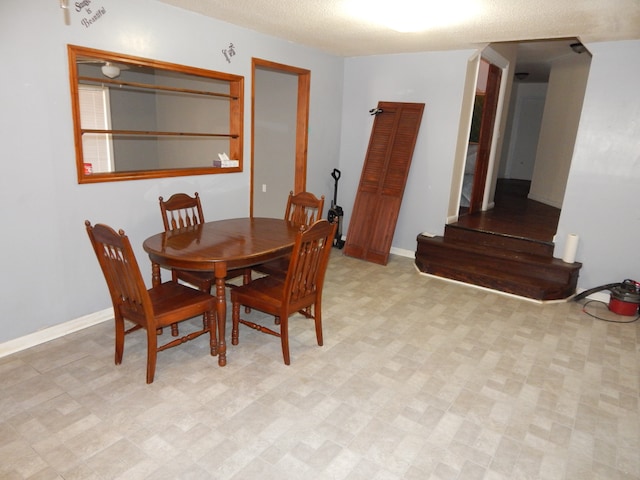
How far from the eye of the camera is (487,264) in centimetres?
436

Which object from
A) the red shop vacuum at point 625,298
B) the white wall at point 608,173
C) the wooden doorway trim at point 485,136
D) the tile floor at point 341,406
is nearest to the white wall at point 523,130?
the wooden doorway trim at point 485,136

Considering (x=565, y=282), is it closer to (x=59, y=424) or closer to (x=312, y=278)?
(x=312, y=278)

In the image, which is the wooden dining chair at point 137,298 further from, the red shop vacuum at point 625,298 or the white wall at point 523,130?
the white wall at point 523,130

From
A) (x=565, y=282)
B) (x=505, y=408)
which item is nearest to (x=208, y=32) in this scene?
(x=505, y=408)

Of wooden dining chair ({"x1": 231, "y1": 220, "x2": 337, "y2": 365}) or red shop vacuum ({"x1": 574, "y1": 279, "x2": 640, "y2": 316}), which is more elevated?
wooden dining chair ({"x1": 231, "y1": 220, "x2": 337, "y2": 365})

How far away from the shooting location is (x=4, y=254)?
2.63 metres

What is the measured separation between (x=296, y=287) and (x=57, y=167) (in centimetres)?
182

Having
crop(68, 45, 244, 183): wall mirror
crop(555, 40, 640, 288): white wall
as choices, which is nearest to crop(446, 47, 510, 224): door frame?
crop(555, 40, 640, 288): white wall

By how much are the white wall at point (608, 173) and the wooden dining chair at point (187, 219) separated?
3363 mm

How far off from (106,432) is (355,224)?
372cm

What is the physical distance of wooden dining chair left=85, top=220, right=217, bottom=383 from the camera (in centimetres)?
221

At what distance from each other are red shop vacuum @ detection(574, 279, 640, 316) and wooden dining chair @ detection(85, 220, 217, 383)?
362 cm

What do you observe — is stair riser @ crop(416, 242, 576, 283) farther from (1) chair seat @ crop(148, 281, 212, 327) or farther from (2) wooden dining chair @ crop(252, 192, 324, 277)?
(1) chair seat @ crop(148, 281, 212, 327)

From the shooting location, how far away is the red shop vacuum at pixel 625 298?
372 cm
